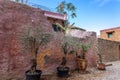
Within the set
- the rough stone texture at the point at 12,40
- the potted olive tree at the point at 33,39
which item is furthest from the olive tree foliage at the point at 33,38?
the rough stone texture at the point at 12,40

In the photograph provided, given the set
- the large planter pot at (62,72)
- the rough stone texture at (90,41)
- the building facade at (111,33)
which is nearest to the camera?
the large planter pot at (62,72)

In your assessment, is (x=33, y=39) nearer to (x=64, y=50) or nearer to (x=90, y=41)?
(x=64, y=50)

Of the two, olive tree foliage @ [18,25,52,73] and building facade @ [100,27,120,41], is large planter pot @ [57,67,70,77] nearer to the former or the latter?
olive tree foliage @ [18,25,52,73]

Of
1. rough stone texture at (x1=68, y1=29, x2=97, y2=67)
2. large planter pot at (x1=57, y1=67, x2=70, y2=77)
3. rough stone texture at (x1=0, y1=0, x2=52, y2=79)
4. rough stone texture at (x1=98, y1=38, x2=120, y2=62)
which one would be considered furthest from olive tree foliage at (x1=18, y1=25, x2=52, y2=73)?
rough stone texture at (x1=98, y1=38, x2=120, y2=62)

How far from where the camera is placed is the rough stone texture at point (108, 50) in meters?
14.7

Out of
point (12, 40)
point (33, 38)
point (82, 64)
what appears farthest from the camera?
point (82, 64)

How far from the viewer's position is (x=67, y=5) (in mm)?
23438

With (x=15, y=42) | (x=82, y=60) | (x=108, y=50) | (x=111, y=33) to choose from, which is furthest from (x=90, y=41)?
(x=111, y=33)

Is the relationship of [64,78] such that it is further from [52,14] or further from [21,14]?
[52,14]

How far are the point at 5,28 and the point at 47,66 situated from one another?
2725 mm

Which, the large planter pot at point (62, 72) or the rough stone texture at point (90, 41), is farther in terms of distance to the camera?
the rough stone texture at point (90, 41)

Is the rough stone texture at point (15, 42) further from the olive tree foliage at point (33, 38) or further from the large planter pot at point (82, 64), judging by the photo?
the large planter pot at point (82, 64)

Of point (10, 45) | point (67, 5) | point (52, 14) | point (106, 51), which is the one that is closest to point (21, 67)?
point (10, 45)

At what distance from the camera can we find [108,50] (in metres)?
15.6
